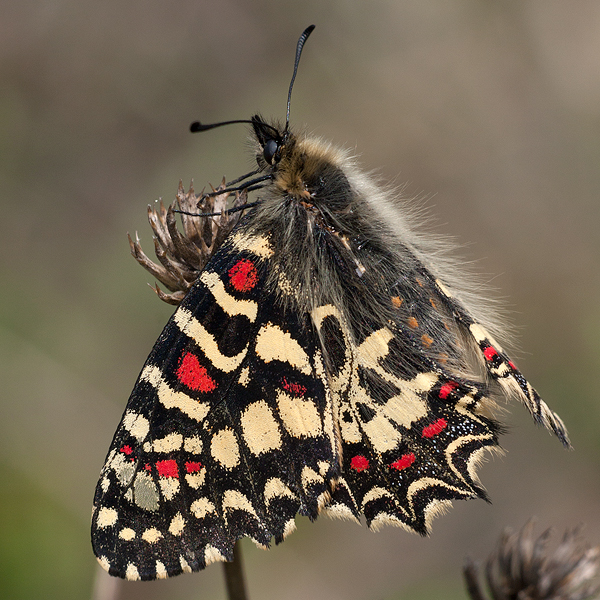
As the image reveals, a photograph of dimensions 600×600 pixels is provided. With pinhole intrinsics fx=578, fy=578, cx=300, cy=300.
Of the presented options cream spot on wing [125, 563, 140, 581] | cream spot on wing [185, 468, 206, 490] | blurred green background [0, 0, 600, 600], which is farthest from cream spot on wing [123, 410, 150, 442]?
blurred green background [0, 0, 600, 600]

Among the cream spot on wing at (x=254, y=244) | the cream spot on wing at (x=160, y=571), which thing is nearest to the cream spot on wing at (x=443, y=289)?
the cream spot on wing at (x=254, y=244)

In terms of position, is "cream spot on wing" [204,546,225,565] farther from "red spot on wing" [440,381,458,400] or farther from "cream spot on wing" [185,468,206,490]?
"red spot on wing" [440,381,458,400]

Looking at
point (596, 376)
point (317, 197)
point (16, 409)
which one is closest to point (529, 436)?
point (596, 376)

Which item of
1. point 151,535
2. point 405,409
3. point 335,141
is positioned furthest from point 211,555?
point 335,141

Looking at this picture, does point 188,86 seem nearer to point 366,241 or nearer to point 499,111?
point 499,111

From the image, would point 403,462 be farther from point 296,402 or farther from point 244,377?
point 244,377

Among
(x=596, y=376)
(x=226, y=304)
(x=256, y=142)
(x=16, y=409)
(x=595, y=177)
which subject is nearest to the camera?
(x=226, y=304)

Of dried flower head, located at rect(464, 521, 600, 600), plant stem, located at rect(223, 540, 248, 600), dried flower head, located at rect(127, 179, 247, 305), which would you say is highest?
dried flower head, located at rect(127, 179, 247, 305)
